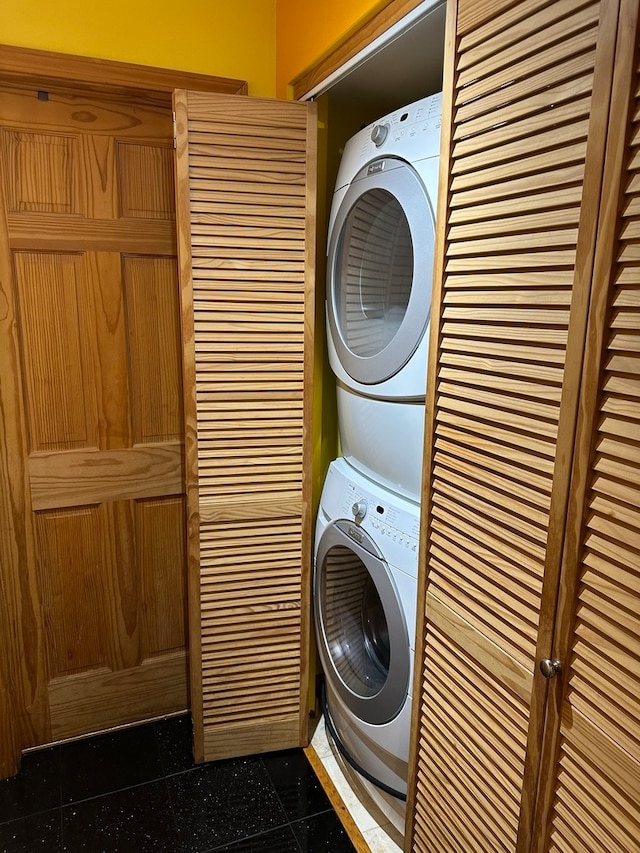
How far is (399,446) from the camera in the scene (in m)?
1.40

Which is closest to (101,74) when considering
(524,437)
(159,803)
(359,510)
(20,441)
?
(20,441)

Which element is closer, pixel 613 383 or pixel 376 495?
pixel 613 383

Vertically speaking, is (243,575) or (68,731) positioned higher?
(243,575)

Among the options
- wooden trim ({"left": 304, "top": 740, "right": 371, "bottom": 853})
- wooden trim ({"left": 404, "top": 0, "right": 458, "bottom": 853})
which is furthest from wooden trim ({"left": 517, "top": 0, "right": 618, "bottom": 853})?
wooden trim ({"left": 304, "top": 740, "right": 371, "bottom": 853})

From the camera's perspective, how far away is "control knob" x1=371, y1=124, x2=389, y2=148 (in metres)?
1.36

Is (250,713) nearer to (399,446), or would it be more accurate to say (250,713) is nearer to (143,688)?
(143,688)

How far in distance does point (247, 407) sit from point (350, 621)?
2.31 feet

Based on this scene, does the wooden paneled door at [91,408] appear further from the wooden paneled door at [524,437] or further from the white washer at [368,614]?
the wooden paneled door at [524,437]

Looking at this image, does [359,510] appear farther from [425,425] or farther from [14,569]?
[14,569]

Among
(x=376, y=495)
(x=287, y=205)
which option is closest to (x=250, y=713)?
(x=376, y=495)

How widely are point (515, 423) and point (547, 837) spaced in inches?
24.2

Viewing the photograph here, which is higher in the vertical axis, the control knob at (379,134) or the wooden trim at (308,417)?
the control knob at (379,134)

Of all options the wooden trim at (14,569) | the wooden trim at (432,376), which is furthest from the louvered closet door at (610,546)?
the wooden trim at (14,569)

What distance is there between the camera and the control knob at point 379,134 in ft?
4.46
